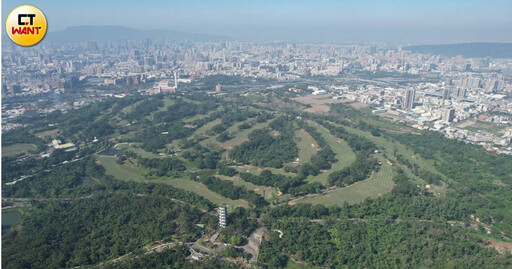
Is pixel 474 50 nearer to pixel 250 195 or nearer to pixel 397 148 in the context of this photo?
pixel 397 148

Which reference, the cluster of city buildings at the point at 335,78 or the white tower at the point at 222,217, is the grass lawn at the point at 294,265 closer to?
the white tower at the point at 222,217

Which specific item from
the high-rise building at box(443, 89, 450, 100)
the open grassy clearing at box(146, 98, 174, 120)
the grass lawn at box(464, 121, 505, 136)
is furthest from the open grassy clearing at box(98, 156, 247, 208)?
the high-rise building at box(443, 89, 450, 100)

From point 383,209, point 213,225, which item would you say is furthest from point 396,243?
point 213,225

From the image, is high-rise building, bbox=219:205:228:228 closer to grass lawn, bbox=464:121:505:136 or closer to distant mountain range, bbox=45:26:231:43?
grass lawn, bbox=464:121:505:136

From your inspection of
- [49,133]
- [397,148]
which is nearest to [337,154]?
[397,148]

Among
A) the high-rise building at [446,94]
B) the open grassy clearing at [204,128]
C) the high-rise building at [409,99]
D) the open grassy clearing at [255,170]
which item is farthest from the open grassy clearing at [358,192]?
the high-rise building at [446,94]
